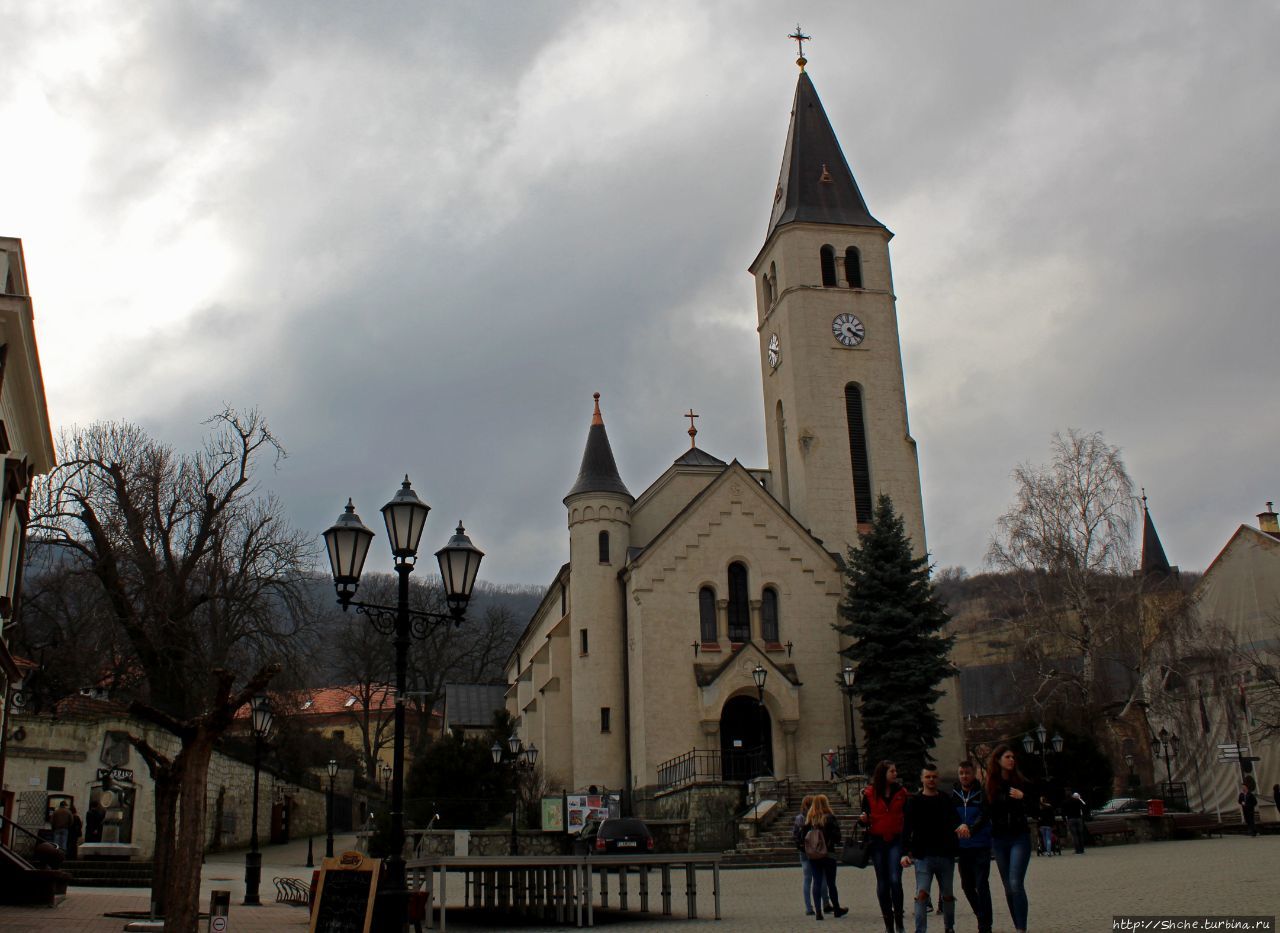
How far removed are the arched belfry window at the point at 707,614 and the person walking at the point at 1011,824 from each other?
28778mm

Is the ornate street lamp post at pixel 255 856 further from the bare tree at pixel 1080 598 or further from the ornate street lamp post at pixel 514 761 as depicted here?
the bare tree at pixel 1080 598

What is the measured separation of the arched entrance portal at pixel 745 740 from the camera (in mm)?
37562

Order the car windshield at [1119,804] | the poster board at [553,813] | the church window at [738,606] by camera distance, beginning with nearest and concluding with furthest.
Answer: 1. the poster board at [553,813]
2. the car windshield at [1119,804]
3. the church window at [738,606]

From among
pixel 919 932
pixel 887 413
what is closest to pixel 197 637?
pixel 887 413

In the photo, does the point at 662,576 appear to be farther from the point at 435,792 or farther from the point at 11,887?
the point at 11,887

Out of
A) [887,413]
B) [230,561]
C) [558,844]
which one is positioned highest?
[887,413]

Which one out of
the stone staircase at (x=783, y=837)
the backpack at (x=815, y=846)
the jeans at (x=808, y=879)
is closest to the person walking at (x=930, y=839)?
the backpack at (x=815, y=846)

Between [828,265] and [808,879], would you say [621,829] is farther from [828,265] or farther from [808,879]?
[828,265]

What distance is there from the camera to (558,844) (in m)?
29.7

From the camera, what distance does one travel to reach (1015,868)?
33.9 ft

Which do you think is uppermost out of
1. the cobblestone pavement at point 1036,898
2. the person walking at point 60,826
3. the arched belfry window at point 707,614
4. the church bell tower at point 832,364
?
the church bell tower at point 832,364

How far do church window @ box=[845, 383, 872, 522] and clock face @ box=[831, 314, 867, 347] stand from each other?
1783mm

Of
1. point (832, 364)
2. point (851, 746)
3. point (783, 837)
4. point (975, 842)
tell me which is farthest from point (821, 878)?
point (832, 364)

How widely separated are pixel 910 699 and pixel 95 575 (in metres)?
27.5
